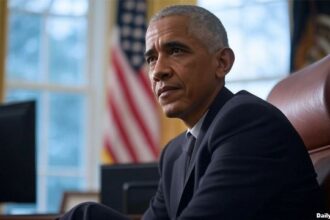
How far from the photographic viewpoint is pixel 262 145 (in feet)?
5.84

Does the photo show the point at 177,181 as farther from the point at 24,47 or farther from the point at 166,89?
the point at 24,47

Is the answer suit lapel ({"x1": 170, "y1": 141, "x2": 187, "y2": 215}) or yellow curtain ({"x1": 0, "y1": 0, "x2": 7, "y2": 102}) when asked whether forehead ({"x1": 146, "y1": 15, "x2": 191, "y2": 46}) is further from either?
yellow curtain ({"x1": 0, "y1": 0, "x2": 7, "y2": 102})

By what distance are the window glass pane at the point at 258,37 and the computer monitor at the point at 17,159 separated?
3.01 meters

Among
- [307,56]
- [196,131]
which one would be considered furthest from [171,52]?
[307,56]

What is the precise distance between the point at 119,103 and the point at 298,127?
378cm

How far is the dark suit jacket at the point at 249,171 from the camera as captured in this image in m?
1.71

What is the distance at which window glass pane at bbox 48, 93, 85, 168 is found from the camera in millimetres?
5945

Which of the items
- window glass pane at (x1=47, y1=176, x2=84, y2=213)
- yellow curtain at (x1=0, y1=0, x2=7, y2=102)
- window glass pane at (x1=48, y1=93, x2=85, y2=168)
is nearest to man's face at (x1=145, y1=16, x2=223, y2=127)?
yellow curtain at (x1=0, y1=0, x2=7, y2=102)

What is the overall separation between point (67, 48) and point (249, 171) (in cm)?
459

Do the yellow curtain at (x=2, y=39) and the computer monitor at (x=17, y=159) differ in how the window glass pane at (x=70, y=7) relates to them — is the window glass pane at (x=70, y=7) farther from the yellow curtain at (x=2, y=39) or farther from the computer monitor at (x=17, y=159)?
the computer monitor at (x=17, y=159)

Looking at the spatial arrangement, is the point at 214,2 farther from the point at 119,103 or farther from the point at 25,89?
the point at 25,89

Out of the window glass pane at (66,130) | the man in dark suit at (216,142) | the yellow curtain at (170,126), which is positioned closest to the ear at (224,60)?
the man in dark suit at (216,142)

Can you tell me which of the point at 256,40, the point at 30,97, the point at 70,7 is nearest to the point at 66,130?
the point at 30,97

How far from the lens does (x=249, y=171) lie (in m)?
1.74
